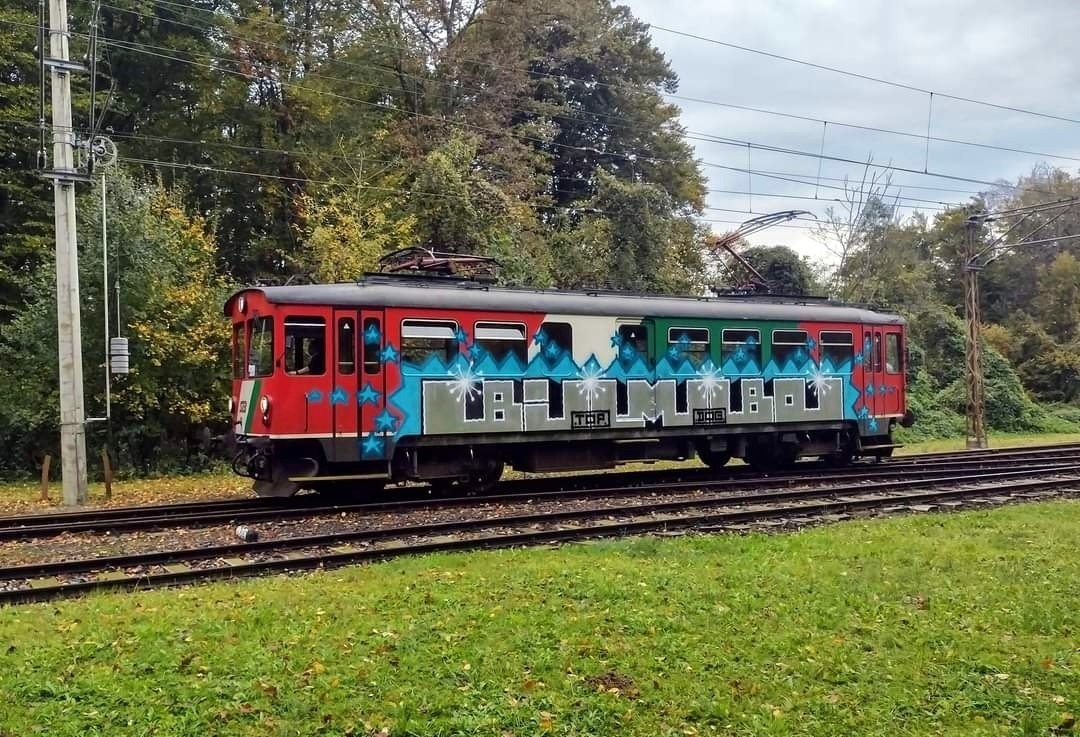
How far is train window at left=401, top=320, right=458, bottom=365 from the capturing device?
1369 centimetres

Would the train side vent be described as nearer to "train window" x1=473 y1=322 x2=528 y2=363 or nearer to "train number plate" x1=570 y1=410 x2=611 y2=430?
"train window" x1=473 y1=322 x2=528 y2=363

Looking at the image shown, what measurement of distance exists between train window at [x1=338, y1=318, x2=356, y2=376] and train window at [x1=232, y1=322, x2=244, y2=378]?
1791 mm

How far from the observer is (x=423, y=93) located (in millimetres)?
31781

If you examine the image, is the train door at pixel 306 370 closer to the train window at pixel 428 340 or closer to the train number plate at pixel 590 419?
the train window at pixel 428 340

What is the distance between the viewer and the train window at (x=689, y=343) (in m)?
16.3

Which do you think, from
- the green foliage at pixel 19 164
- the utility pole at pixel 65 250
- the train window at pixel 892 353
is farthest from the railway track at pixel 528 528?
the green foliage at pixel 19 164

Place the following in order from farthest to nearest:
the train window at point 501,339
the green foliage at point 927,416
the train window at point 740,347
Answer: the green foliage at point 927,416
the train window at point 740,347
the train window at point 501,339

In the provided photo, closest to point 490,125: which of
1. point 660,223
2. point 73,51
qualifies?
point 660,223

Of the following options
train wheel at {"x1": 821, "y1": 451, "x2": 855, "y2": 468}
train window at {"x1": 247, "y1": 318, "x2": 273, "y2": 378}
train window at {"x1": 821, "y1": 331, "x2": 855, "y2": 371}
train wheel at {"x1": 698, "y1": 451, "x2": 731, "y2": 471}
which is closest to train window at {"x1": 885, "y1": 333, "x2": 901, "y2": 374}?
train window at {"x1": 821, "y1": 331, "x2": 855, "y2": 371}

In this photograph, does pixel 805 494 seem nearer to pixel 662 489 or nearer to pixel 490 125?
pixel 662 489

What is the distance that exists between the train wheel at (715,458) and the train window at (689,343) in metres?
2.26

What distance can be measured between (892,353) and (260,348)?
1328cm

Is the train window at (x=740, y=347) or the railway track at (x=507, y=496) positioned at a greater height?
the train window at (x=740, y=347)

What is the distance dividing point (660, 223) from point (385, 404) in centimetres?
1997
